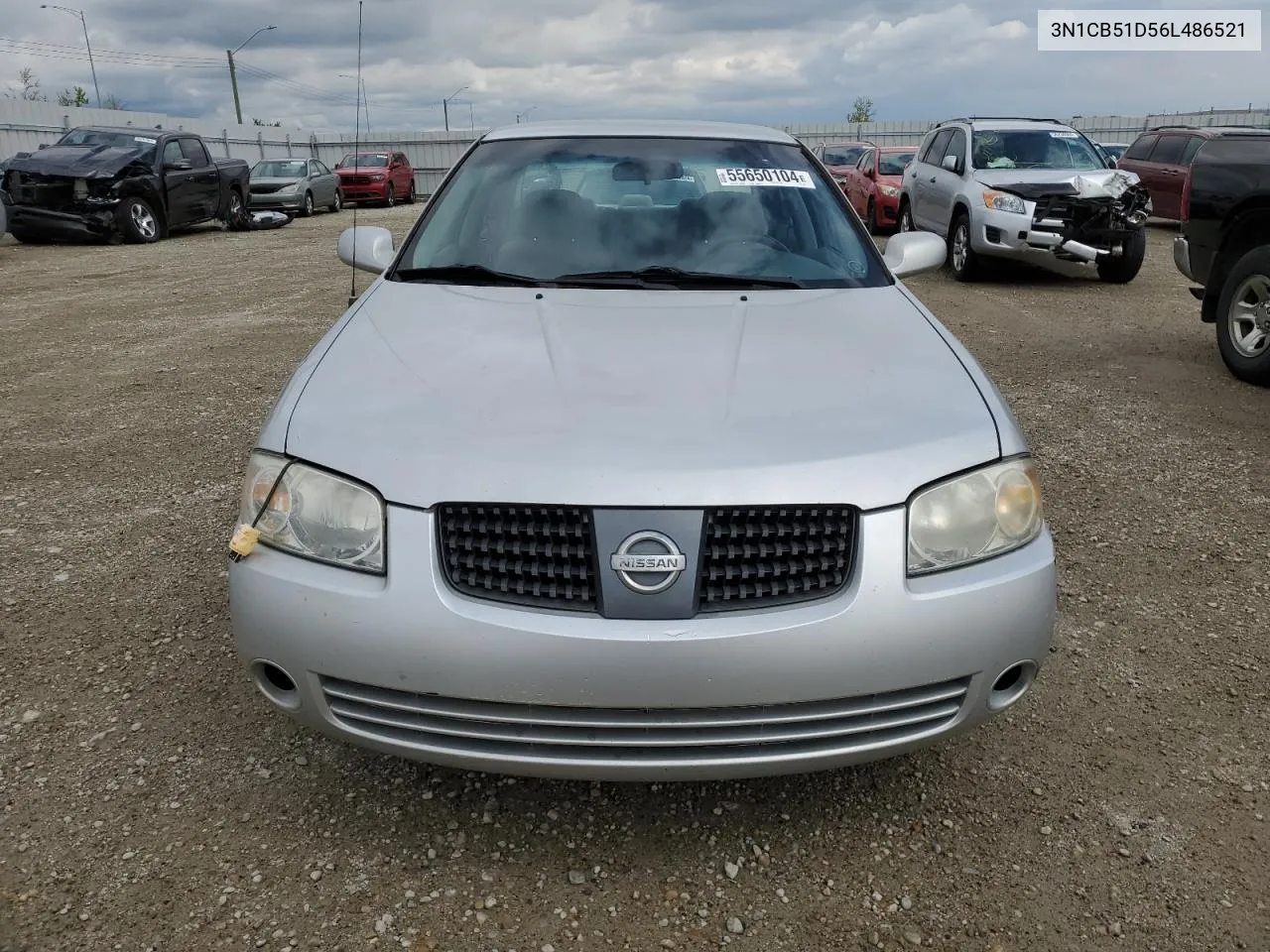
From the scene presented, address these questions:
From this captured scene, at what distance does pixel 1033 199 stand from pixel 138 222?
41.8ft

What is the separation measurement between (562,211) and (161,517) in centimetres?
229

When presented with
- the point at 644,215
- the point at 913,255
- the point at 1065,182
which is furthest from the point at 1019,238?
the point at 644,215

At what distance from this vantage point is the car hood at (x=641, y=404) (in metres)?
1.99

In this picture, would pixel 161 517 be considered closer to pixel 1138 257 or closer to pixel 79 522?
pixel 79 522

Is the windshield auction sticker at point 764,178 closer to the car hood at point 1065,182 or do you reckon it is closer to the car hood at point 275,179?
the car hood at point 1065,182

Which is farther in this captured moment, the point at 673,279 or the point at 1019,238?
the point at 1019,238

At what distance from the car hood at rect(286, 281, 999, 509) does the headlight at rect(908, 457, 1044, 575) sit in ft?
0.16

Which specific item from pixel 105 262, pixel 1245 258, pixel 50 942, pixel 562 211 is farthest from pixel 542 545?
pixel 105 262

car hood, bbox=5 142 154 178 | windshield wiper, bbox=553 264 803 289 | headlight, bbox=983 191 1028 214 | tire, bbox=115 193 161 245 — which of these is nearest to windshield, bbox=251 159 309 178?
tire, bbox=115 193 161 245

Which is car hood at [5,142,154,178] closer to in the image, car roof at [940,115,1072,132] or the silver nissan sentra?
car roof at [940,115,1072,132]

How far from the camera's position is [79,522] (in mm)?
4230

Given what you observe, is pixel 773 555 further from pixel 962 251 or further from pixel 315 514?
pixel 962 251

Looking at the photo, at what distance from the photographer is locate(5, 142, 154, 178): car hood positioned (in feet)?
46.4

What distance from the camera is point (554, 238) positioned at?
3.24 meters
